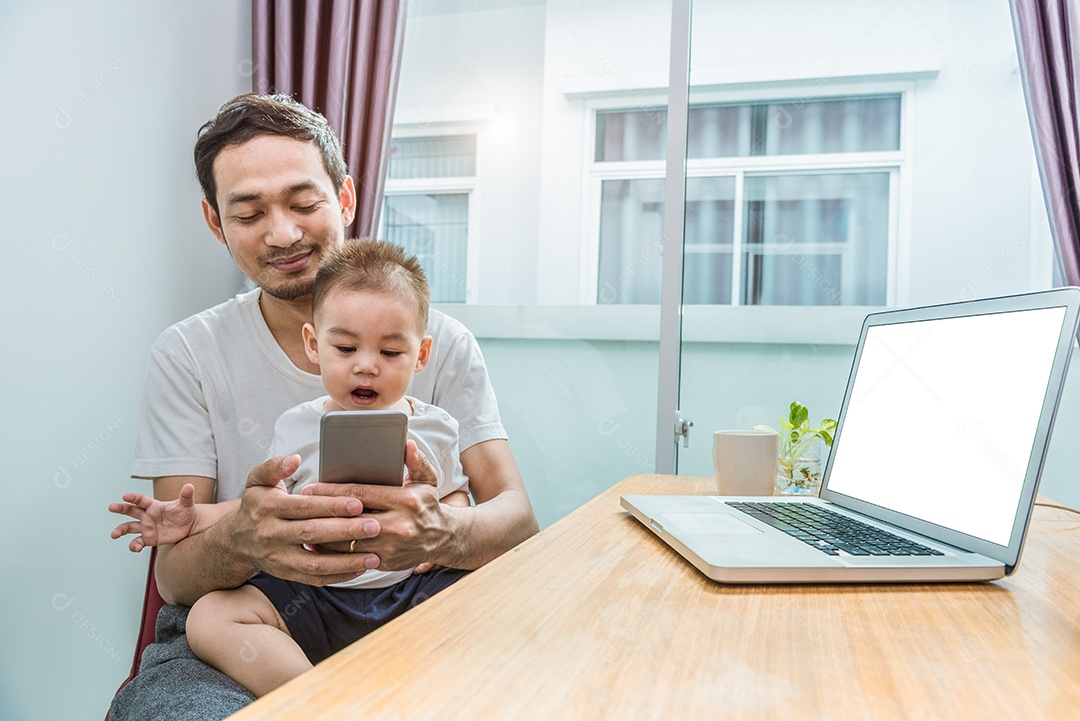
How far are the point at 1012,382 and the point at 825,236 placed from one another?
1.82 metres

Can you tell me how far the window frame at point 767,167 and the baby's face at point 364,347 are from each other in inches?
55.7

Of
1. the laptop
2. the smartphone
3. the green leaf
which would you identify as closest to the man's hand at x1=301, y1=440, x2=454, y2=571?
the smartphone

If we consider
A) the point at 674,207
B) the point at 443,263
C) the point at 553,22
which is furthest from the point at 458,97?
the point at 674,207

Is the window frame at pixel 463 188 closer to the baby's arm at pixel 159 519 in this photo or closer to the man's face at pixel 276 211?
the man's face at pixel 276 211

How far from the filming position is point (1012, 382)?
0.85 m

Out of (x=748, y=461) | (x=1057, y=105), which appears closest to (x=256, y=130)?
(x=748, y=461)

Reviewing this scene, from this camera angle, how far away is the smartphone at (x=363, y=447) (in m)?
0.91

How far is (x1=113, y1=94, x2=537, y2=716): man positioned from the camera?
50.3 inches

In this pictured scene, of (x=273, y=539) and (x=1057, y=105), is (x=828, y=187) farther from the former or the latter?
(x=273, y=539)

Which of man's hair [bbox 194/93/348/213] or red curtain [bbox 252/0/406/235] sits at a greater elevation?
red curtain [bbox 252/0/406/235]

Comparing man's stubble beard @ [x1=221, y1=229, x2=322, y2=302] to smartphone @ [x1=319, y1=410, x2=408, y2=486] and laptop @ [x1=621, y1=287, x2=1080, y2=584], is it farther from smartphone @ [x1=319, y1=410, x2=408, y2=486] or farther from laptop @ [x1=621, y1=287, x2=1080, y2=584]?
laptop @ [x1=621, y1=287, x2=1080, y2=584]

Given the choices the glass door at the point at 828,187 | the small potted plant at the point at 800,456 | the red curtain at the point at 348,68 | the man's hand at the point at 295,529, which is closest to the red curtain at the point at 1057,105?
the glass door at the point at 828,187

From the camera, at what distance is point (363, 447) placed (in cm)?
94

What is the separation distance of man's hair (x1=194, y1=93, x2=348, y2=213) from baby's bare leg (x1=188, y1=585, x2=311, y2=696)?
900 millimetres
